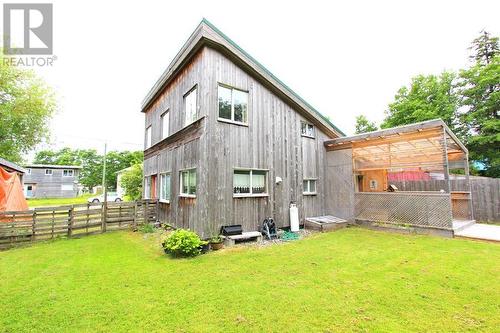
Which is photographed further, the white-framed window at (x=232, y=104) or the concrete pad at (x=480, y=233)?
the white-framed window at (x=232, y=104)

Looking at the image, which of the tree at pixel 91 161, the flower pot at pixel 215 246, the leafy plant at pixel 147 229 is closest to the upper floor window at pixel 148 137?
the leafy plant at pixel 147 229

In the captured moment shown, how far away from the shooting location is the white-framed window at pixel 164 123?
11098 mm

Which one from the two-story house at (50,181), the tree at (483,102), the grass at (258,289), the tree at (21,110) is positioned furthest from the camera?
the two-story house at (50,181)

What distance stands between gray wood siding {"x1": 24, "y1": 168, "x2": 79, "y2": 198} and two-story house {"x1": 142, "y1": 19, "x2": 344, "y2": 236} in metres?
34.4

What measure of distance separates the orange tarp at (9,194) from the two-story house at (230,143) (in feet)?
19.2

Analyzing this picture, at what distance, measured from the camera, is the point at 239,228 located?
24.9 ft

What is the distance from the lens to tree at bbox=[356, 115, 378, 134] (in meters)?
26.1

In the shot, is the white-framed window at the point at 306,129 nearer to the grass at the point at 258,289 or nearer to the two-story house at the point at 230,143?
the two-story house at the point at 230,143

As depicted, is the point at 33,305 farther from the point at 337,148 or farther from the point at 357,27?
the point at 357,27

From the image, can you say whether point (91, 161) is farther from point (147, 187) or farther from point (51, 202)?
point (147, 187)

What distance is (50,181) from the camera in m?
34.2

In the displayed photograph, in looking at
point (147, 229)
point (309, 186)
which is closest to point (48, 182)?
point (147, 229)

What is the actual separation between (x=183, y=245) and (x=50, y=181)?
1590 inches

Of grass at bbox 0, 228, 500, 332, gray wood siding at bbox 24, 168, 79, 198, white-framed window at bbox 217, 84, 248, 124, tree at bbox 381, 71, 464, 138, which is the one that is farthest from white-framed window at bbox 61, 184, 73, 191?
tree at bbox 381, 71, 464, 138
